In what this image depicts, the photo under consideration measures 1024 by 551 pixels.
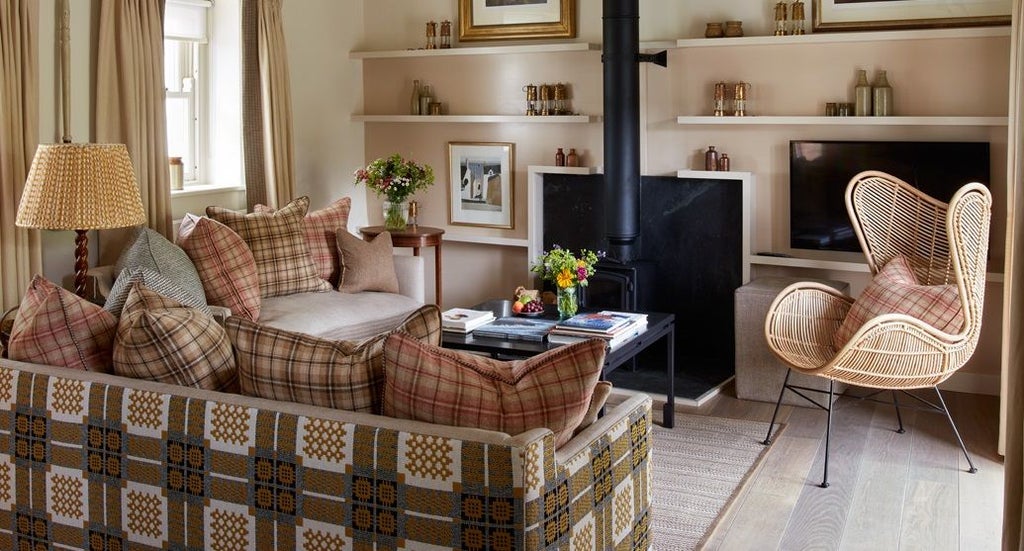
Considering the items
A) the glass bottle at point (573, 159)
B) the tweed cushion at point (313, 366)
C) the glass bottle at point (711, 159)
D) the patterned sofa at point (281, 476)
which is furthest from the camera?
the glass bottle at point (573, 159)

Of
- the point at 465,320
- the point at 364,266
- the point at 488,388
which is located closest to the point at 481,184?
the point at 364,266

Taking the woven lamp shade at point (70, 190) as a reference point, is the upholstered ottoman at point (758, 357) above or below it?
below

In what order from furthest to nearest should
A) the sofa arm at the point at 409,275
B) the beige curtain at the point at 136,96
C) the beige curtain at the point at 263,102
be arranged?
the beige curtain at the point at 263,102
the sofa arm at the point at 409,275
the beige curtain at the point at 136,96

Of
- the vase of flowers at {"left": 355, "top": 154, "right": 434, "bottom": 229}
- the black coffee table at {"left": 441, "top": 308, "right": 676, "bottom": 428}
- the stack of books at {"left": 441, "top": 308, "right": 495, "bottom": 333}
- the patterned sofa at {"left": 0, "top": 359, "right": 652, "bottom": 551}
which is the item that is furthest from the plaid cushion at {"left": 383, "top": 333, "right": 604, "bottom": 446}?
the vase of flowers at {"left": 355, "top": 154, "right": 434, "bottom": 229}

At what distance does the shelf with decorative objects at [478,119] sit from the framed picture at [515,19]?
0.51 m

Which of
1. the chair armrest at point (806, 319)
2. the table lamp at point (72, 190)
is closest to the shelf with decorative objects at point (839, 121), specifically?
the chair armrest at point (806, 319)

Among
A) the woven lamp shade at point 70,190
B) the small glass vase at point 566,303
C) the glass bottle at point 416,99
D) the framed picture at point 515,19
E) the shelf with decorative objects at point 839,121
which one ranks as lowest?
the small glass vase at point 566,303

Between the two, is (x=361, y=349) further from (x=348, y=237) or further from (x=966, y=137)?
(x=966, y=137)

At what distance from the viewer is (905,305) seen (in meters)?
4.59

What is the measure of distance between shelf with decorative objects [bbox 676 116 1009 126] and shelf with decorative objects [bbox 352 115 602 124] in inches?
24.1

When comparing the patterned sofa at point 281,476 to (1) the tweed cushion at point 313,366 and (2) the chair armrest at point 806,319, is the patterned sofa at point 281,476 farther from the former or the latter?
(2) the chair armrest at point 806,319

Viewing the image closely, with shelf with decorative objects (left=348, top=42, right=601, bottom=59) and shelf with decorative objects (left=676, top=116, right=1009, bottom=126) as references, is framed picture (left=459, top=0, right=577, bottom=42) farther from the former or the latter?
shelf with decorative objects (left=676, top=116, right=1009, bottom=126)

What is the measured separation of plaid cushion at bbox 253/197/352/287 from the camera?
18.8 ft

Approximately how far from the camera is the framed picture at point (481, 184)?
686cm
